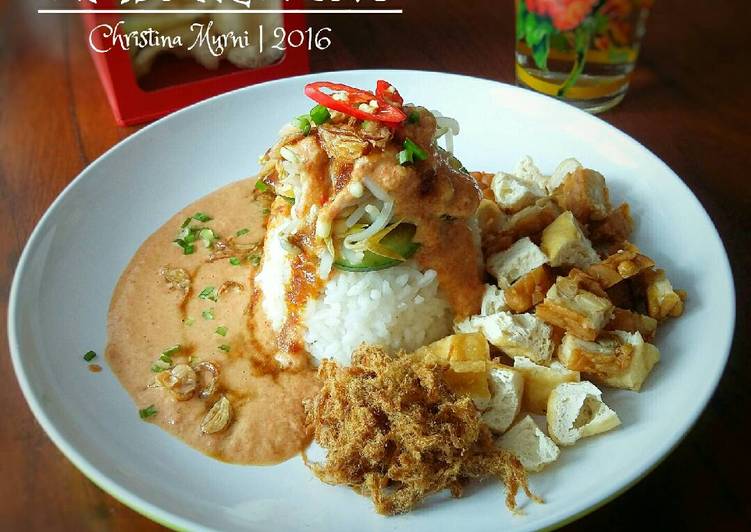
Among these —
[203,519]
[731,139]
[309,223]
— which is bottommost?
[731,139]

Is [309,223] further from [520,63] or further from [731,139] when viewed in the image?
[731,139]

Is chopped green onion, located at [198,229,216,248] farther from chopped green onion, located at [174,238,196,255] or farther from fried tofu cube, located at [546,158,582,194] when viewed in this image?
fried tofu cube, located at [546,158,582,194]

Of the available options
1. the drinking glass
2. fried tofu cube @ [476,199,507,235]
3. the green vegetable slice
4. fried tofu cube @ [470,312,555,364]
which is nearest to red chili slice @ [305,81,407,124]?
the green vegetable slice

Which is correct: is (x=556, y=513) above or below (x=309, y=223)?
below

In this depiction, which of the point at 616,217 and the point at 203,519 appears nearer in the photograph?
the point at 203,519

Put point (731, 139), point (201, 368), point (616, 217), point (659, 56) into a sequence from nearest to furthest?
point (201, 368), point (616, 217), point (731, 139), point (659, 56)

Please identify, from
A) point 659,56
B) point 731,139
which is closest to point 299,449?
point 731,139

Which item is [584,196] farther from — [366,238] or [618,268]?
[366,238]
